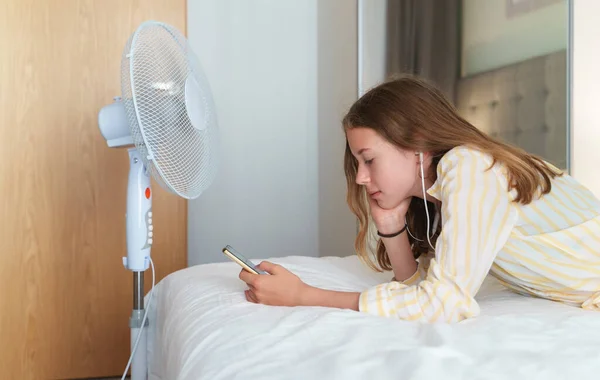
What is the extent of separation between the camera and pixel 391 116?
1154 millimetres

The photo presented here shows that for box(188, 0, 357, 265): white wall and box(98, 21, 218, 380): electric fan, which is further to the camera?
box(188, 0, 357, 265): white wall

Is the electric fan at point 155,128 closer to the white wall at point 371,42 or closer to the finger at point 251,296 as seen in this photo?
the finger at point 251,296

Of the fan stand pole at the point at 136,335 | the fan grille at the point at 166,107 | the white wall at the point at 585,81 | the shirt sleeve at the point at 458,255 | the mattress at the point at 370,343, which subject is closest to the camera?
the mattress at the point at 370,343

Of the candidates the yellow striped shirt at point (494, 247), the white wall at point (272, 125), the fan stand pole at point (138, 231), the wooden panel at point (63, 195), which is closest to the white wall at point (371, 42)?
the white wall at point (272, 125)

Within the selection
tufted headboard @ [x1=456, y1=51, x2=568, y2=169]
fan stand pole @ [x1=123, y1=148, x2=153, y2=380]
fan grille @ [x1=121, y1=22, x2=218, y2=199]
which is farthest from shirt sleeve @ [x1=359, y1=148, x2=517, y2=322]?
tufted headboard @ [x1=456, y1=51, x2=568, y2=169]

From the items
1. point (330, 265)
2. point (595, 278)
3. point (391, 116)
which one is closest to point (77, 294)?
point (330, 265)

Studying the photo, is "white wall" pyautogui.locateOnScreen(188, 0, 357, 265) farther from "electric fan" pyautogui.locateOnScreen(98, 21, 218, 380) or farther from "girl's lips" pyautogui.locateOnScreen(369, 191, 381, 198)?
"girl's lips" pyautogui.locateOnScreen(369, 191, 381, 198)

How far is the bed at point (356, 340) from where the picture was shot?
2.32ft

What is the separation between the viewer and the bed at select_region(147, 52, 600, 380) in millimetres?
708

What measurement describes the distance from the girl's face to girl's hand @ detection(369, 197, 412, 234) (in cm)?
10

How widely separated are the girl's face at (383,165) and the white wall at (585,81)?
78 cm

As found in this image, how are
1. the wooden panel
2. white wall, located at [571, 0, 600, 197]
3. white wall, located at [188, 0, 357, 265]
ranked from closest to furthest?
white wall, located at [571, 0, 600, 197] < the wooden panel < white wall, located at [188, 0, 357, 265]

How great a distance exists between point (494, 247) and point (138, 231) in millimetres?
896

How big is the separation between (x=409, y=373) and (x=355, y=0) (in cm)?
212
